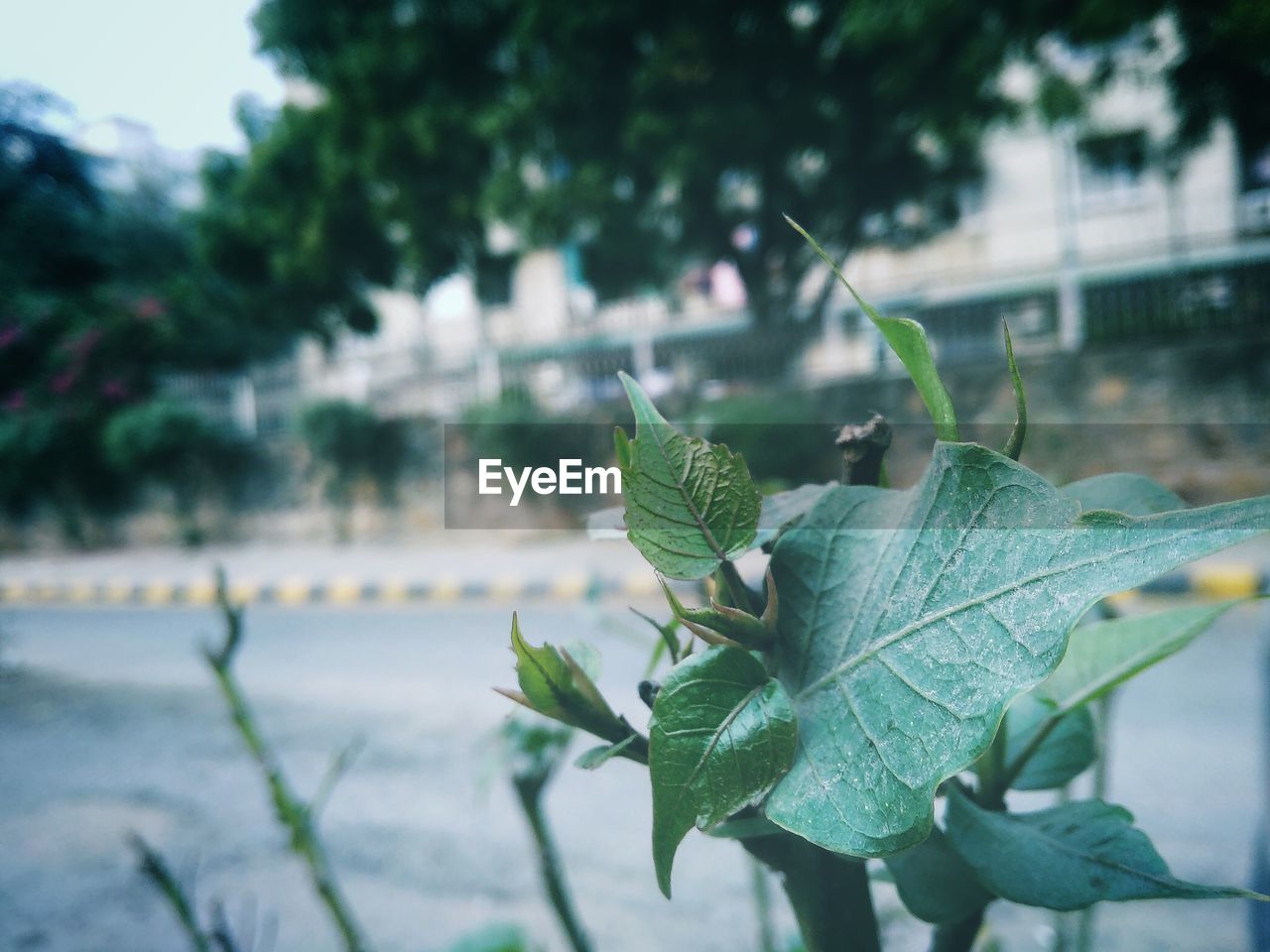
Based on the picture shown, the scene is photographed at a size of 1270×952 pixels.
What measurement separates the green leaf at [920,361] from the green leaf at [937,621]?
0.05ft

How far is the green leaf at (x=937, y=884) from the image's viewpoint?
28cm

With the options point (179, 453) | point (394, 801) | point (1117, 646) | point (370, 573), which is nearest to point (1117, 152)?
point (370, 573)

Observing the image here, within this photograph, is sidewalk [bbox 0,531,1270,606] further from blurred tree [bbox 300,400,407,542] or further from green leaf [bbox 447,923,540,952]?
blurred tree [bbox 300,400,407,542]

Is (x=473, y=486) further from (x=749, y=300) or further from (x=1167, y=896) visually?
(x=749, y=300)

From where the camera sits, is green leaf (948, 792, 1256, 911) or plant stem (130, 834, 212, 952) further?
plant stem (130, 834, 212, 952)

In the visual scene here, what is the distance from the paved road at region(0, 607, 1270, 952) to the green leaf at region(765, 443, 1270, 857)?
4.5 inches

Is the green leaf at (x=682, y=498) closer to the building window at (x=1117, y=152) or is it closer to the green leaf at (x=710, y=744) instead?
the green leaf at (x=710, y=744)

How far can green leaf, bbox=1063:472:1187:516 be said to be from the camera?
30cm

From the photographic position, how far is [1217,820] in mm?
1929

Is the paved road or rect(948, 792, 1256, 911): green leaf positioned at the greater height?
rect(948, 792, 1256, 911): green leaf

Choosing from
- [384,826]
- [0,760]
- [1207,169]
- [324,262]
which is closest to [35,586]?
[0,760]

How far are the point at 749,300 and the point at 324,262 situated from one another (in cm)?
349

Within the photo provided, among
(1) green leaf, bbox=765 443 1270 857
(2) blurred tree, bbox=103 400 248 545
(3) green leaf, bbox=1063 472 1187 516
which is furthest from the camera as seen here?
(2) blurred tree, bbox=103 400 248 545

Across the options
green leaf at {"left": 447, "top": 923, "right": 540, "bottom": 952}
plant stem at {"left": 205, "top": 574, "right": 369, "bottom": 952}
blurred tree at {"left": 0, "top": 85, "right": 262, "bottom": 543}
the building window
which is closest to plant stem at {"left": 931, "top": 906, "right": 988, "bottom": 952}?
green leaf at {"left": 447, "top": 923, "right": 540, "bottom": 952}
